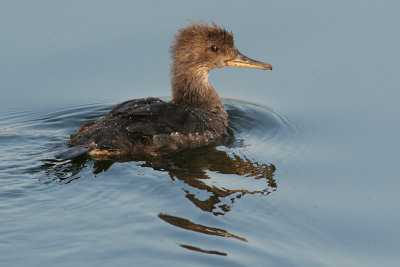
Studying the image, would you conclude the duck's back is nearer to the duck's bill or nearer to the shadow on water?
the shadow on water

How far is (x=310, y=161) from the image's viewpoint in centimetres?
1016

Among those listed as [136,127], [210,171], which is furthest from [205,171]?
[136,127]

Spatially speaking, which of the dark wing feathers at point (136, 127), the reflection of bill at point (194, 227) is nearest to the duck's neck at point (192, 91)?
the dark wing feathers at point (136, 127)

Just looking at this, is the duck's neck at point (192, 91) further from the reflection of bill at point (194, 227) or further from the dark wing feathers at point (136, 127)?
the reflection of bill at point (194, 227)

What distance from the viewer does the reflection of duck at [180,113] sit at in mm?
9969

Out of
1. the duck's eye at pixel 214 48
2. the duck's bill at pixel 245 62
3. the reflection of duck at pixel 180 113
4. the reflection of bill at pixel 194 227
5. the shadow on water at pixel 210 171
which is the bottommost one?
the reflection of bill at pixel 194 227

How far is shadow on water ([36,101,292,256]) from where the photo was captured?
8641 mm

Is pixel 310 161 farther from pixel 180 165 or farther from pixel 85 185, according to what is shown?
pixel 85 185

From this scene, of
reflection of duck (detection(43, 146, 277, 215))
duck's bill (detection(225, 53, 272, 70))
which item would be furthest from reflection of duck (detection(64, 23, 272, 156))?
reflection of duck (detection(43, 146, 277, 215))

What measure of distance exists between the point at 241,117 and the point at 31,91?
11.7 feet

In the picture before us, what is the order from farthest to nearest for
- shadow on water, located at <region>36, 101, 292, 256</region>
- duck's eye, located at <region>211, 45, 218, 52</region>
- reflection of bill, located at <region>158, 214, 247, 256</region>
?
duck's eye, located at <region>211, 45, 218, 52</region>, shadow on water, located at <region>36, 101, 292, 256</region>, reflection of bill, located at <region>158, 214, 247, 256</region>

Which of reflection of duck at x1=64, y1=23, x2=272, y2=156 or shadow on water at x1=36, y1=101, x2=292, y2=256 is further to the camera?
reflection of duck at x1=64, y1=23, x2=272, y2=156

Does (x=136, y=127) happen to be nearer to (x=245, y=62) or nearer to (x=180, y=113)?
(x=180, y=113)

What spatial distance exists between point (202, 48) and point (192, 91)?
2.37 feet
